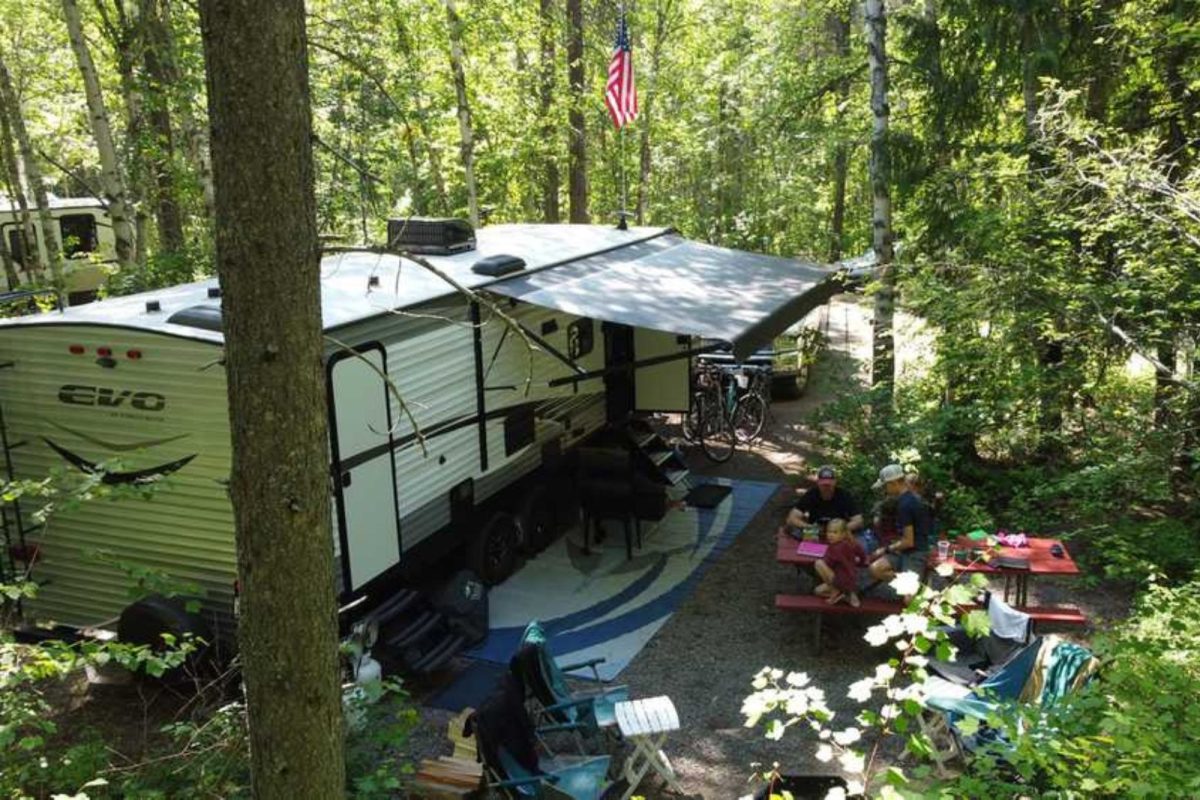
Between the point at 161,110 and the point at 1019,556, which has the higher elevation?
the point at 161,110

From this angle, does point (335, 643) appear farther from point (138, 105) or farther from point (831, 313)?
point (831, 313)

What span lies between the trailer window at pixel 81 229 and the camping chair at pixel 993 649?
18.6 metres

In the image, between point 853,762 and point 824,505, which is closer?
point 853,762

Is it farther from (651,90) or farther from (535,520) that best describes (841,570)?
(651,90)

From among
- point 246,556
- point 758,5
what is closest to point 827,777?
point 246,556

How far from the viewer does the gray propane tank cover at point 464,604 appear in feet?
22.4

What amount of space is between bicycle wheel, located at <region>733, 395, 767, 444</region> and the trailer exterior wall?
24.3ft

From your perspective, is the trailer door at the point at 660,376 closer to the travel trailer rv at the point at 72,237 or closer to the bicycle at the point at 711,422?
the bicycle at the point at 711,422

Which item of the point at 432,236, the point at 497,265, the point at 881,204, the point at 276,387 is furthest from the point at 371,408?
the point at 881,204

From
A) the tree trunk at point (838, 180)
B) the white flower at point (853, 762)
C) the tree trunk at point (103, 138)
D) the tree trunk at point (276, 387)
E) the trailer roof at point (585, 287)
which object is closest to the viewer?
the tree trunk at point (276, 387)

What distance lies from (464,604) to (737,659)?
208cm

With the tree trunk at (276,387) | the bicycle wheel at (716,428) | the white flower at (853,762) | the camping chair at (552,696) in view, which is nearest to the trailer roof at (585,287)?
the bicycle wheel at (716,428)

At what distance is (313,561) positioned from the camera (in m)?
2.63

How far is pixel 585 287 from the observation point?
Answer: 8.21 m
